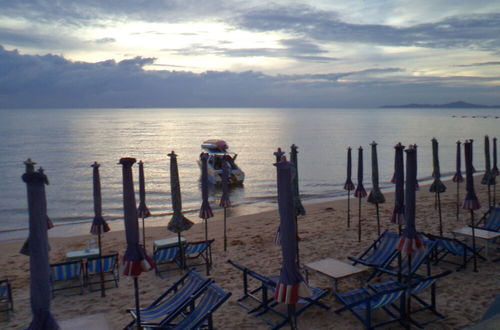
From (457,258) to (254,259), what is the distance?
16.8 ft

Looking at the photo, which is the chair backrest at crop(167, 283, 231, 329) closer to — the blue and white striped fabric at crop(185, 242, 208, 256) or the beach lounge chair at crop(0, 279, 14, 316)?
the blue and white striped fabric at crop(185, 242, 208, 256)

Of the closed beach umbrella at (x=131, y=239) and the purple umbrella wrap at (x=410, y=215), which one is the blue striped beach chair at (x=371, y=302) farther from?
the closed beach umbrella at (x=131, y=239)

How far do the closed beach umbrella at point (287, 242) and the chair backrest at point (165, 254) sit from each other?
234 inches

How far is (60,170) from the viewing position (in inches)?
1645

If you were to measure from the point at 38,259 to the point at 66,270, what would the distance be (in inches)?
231

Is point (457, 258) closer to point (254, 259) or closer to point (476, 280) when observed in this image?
point (476, 280)

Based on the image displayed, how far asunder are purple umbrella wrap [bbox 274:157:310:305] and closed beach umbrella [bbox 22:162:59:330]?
8.35ft

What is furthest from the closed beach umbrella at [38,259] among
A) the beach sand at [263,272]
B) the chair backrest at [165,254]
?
the chair backrest at [165,254]

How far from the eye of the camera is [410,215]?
6461 mm

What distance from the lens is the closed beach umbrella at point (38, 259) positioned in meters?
3.88

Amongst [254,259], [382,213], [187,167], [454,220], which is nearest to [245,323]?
[254,259]

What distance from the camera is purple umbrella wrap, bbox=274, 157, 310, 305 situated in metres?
4.93

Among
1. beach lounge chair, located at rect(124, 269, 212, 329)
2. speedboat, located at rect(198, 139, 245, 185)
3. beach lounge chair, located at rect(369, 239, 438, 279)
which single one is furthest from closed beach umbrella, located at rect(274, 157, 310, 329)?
speedboat, located at rect(198, 139, 245, 185)

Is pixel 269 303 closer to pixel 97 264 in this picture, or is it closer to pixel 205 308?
pixel 205 308
